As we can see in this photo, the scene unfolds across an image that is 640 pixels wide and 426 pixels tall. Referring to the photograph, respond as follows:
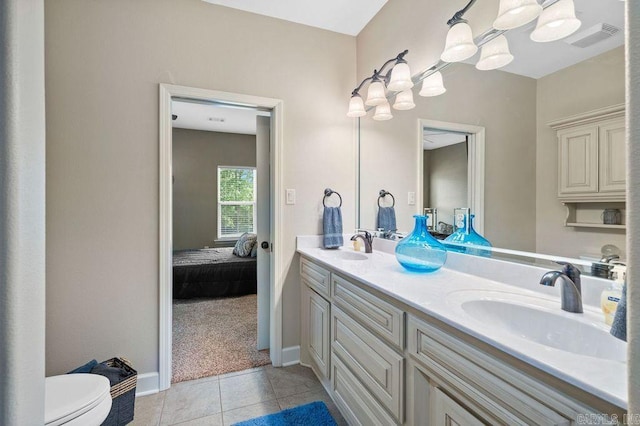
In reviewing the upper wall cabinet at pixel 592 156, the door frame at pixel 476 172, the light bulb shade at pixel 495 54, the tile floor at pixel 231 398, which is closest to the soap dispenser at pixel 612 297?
the upper wall cabinet at pixel 592 156

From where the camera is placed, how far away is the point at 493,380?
0.74 metres

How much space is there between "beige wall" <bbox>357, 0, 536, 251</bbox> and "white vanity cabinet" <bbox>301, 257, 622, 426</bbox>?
0.66 metres

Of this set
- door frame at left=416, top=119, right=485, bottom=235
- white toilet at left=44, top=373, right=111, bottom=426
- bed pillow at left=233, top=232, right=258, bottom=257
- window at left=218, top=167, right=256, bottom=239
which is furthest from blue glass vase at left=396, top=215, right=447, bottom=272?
window at left=218, top=167, right=256, bottom=239

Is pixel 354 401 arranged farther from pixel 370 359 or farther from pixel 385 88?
pixel 385 88

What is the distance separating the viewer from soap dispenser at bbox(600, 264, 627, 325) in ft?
2.74

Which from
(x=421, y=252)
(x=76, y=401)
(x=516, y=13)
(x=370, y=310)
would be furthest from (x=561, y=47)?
(x=76, y=401)

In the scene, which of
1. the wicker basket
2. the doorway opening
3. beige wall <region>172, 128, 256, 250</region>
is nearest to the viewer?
the wicker basket

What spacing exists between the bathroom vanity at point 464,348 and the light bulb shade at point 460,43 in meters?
1.02

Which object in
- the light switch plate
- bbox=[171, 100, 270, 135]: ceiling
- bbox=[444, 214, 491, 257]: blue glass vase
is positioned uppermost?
bbox=[171, 100, 270, 135]: ceiling

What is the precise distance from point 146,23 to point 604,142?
2.54 m

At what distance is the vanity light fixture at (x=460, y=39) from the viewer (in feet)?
4.60

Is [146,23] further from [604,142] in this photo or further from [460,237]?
[604,142]

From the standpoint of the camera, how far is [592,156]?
0.98m

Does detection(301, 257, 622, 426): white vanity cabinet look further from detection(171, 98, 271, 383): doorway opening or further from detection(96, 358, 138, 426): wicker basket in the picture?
detection(96, 358, 138, 426): wicker basket
